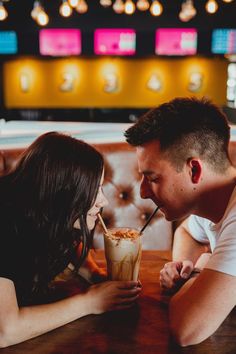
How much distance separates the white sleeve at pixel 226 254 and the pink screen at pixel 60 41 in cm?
756

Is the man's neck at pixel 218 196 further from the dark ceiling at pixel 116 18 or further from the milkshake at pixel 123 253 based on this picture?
the dark ceiling at pixel 116 18

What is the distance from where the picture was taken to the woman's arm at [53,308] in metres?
1.17

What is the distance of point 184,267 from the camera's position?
5.07 feet

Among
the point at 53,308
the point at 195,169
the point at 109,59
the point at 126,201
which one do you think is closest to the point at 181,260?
the point at 195,169

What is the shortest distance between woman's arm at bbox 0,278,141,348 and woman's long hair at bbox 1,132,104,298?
20 centimetres

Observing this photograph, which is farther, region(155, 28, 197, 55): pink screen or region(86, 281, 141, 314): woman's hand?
region(155, 28, 197, 55): pink screen

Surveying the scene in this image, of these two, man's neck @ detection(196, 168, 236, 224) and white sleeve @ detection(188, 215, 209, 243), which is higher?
man's neck @ detection(196, 168, 236, 224)

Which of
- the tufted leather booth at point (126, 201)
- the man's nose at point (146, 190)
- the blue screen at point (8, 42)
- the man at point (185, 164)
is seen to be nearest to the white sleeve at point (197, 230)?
the man at point (185, 164)

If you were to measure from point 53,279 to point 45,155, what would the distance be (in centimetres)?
48

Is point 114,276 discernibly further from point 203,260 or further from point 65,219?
point 203,260

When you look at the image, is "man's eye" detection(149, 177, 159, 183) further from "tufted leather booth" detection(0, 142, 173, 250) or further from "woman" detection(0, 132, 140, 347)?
"tufted leather booth" detection(0, 142, 173, 250)

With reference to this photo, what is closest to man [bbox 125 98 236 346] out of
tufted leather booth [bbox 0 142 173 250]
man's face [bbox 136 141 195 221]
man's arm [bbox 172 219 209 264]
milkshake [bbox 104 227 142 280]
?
man's face [bbox 136 141 195 221]

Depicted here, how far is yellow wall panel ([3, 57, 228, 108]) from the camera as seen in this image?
8859mm

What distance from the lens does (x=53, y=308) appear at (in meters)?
1.26
